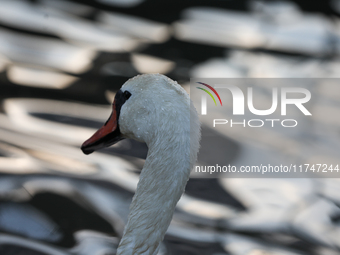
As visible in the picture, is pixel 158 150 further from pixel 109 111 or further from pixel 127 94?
pixel 109 111

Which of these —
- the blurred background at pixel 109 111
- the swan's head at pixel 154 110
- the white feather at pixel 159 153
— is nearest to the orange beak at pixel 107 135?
the swan's head at pixel 154 110

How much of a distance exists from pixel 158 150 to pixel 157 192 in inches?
4.6

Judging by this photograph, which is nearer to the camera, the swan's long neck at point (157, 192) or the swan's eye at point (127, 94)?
the swan's long neck at point (157, 192)

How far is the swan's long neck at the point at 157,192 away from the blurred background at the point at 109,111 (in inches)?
30.6

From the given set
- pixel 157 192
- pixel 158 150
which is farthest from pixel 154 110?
pixel 157 192

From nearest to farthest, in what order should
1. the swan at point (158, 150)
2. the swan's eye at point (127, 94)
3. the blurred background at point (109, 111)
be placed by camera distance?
the swan at point (158, 150) < the swan's eye at point (127, 94) < the blurred background at point (109, 111)

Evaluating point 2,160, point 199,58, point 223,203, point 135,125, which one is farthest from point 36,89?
point 135,125

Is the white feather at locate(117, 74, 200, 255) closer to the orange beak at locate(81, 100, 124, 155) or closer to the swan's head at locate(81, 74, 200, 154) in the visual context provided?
the swan's head at locate(81, 74, 200, 154)

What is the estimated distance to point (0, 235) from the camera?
197 centimetres

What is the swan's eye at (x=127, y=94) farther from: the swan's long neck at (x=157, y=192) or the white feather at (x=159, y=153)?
the swan's long neck at (x=157, y=192)

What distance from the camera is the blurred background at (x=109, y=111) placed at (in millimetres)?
2088

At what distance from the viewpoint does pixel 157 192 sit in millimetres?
1154

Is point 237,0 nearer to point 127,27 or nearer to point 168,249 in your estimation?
point 127,27

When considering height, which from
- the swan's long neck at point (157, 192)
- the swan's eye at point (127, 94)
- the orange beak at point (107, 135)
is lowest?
Result: the swan's long neck at point (157, 192)
